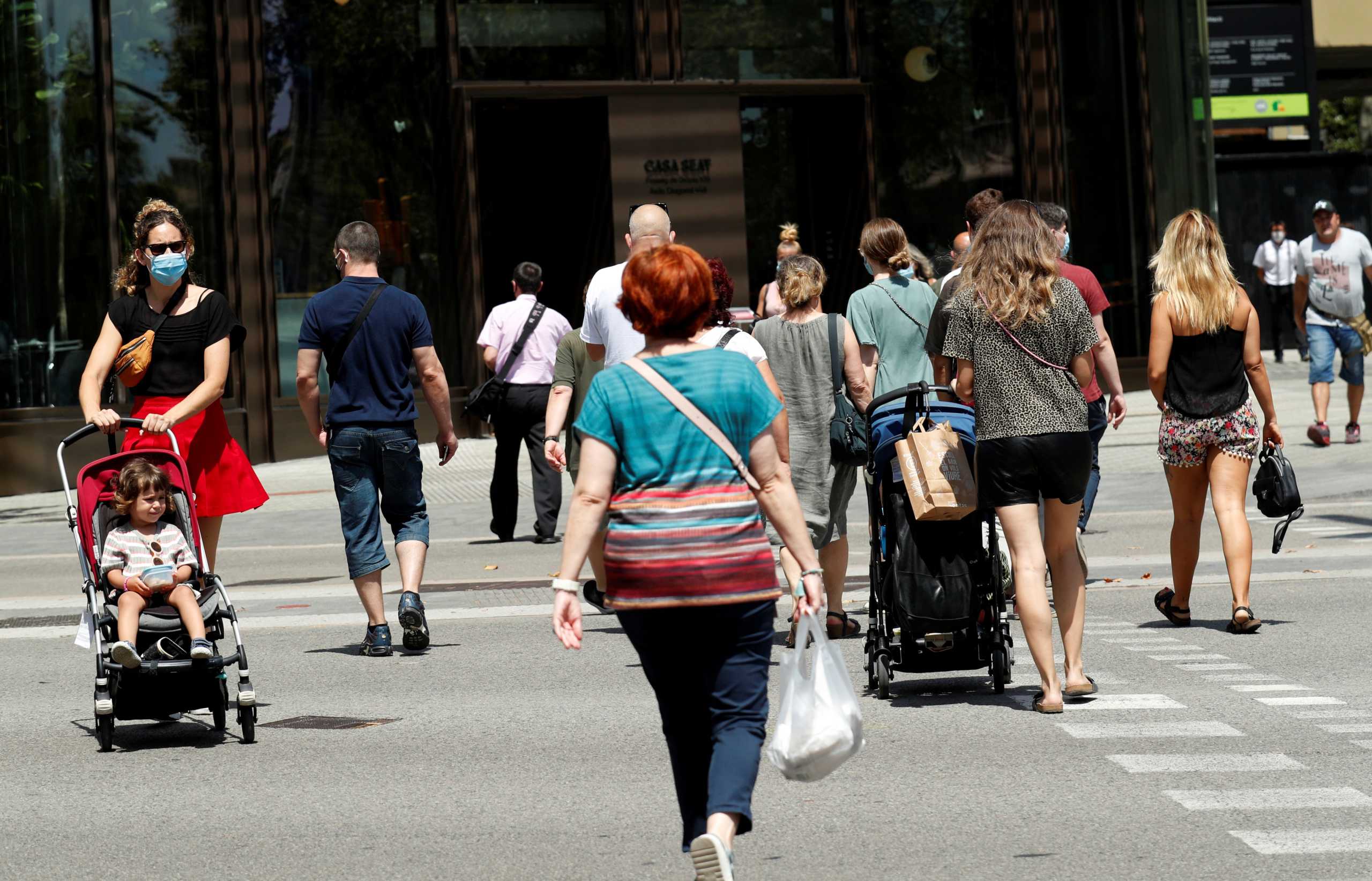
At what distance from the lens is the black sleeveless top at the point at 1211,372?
8711 millimetres

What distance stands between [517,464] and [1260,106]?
20.4 m

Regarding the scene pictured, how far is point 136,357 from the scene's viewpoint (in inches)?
321

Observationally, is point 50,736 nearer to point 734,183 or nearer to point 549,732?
point 549,732

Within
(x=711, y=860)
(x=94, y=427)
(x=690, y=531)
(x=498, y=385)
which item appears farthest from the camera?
(x=498, y=385)

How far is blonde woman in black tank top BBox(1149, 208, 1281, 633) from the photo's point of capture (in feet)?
28.2

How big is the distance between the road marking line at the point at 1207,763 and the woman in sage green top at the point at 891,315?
3.18 metres

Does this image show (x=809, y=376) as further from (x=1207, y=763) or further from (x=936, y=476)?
(x=1207, y=763)

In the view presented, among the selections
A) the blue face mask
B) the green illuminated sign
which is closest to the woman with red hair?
the blue face mask

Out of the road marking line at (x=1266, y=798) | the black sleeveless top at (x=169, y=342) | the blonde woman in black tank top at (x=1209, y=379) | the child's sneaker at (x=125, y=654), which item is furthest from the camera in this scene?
the blonde woman in black tank top at (x=1209, y=379)

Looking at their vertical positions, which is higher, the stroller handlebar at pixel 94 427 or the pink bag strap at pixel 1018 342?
the pink bag strap at pixel 1018 342

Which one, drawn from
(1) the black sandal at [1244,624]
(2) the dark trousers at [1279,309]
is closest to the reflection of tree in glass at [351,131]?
(2) the dark trousers at [1279,309]

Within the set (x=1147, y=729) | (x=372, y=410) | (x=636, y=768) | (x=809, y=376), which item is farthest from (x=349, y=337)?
(x=1147, y=729)

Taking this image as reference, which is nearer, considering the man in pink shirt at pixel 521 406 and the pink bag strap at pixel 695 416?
the pink bag strap at pixel 695 416

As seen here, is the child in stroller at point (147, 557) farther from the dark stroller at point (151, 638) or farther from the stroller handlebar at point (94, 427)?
the stroller handlebar at point (94, 427)
